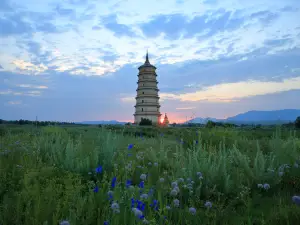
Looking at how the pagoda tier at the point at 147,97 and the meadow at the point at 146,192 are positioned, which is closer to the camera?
the meadow at the point at 146,192

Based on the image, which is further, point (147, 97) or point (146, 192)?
point (147, 97)

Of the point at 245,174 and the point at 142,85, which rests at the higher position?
the point at 142,85

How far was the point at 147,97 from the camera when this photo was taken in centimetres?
5512

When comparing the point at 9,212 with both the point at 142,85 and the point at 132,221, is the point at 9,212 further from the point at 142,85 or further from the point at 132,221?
the point at 142,85

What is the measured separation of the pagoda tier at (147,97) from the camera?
55125mm

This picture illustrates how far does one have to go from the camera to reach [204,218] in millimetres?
2594

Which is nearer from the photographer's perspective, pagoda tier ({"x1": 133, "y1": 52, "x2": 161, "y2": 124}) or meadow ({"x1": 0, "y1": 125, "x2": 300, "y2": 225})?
meadow ({"x1": 0, "y1": 125, "x2": 300, "y2": 225})

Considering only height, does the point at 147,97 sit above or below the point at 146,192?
above

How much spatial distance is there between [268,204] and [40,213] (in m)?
2.73

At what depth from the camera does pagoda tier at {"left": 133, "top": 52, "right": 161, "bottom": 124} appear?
5512 cm

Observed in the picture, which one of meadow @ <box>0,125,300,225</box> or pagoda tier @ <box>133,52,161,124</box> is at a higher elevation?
pagoda tier @ <box>133,52,161,124</box>

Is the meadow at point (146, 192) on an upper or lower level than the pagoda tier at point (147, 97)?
lower

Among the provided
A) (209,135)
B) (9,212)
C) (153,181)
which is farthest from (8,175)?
(209,135)

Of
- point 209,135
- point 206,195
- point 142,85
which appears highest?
point 142,85
